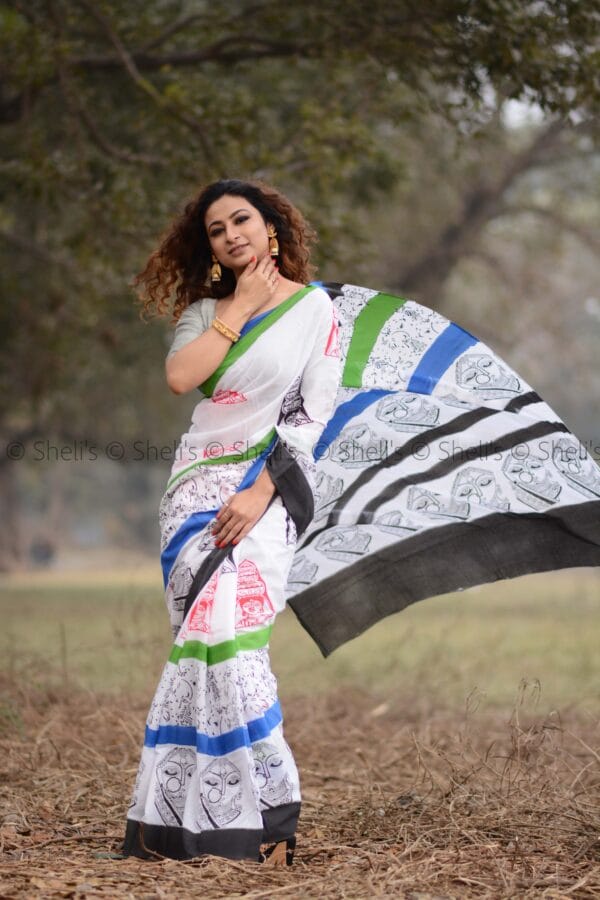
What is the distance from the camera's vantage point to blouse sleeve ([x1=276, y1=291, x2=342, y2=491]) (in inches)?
142

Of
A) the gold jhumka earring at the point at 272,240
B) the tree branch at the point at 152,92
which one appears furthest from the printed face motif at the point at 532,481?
the tree branch at the point at 152,92

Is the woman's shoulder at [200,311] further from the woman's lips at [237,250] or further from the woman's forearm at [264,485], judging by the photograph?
the woman's forearm at [264,485]

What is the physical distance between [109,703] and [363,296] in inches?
121

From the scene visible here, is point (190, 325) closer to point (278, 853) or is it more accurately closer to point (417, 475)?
point (417, 475)

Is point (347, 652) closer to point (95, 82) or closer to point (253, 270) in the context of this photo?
point (95, 82)

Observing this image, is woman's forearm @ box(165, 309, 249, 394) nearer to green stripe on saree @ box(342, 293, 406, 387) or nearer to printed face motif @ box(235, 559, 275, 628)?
printed face motif @ box(235, 559, 275, 628)

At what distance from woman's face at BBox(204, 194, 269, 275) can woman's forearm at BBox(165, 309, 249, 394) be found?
0.72 feet

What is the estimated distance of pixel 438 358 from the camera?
4.10m

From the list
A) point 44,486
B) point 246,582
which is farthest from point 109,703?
point 44,486

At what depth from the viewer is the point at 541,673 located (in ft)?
31.7

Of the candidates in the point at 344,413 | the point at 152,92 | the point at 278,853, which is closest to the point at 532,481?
the point at 344,413

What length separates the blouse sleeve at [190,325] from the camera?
3643mm

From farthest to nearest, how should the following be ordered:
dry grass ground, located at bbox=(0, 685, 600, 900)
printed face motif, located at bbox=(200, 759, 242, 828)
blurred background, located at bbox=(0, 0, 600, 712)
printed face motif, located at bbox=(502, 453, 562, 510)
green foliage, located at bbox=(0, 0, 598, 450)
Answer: blurred background, located at bbox=(0, 0, 600, 712) → green foliage, located at bbox=(0, 0, 598, 450) → printed face motif, located at bbox=(502, 453, 562, 510) → printed face motif, located at bbox=(200, 759, 242, 828) → dry grass ground, located at bbox=(0, 685, 600, 900)
